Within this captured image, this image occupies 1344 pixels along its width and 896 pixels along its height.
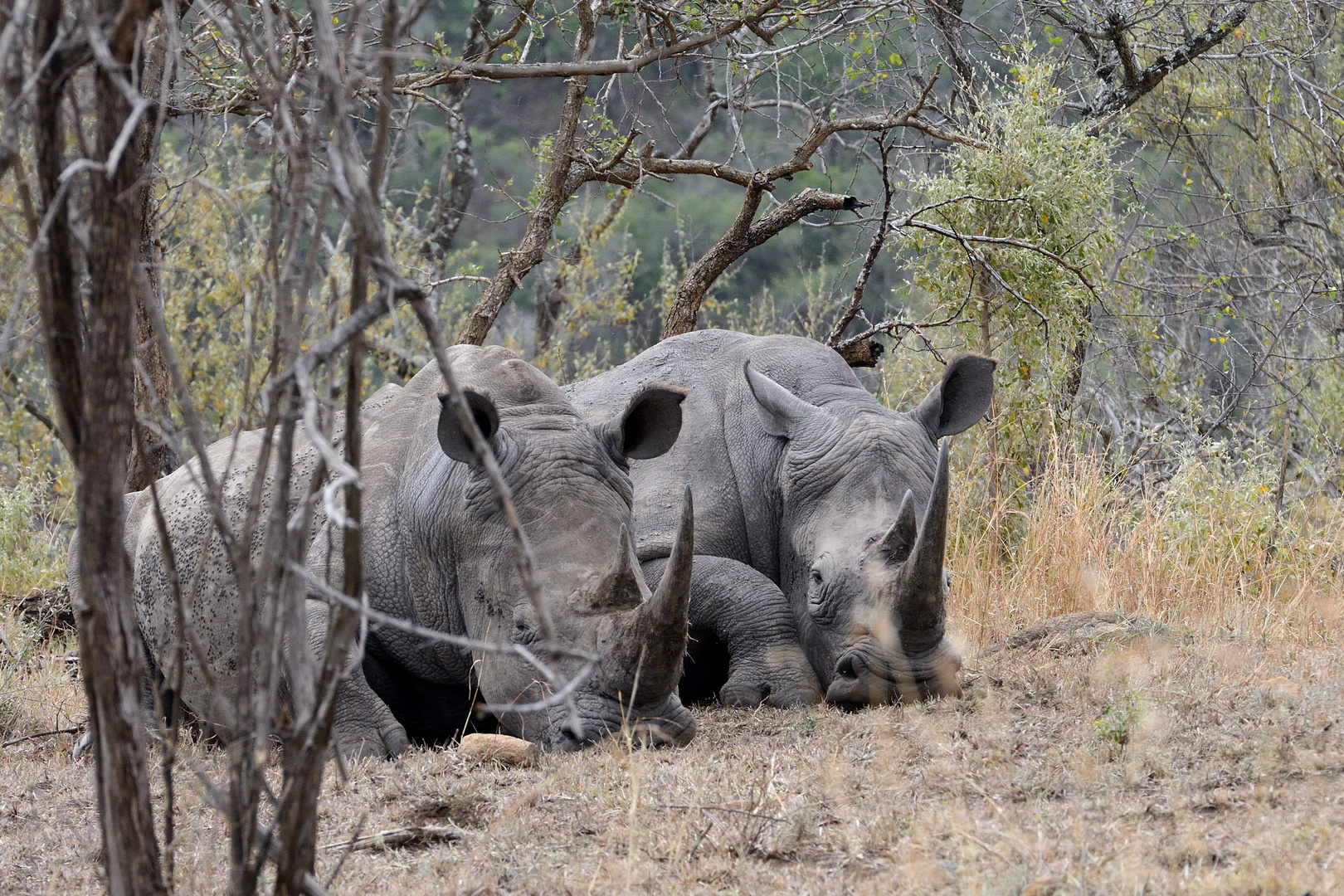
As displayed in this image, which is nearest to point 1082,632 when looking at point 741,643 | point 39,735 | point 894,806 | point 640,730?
point 741,643

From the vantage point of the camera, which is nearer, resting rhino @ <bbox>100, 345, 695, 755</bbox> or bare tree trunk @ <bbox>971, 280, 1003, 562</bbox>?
resting rhino @ <bbox>100, 345, 695, 755</bbox>

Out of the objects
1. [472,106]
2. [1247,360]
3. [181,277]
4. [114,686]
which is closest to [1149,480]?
[114,686]

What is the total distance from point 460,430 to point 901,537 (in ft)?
5.91

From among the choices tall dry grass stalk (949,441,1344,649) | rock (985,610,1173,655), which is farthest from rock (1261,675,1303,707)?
tall dry grass stalk (949,441,1344,649)

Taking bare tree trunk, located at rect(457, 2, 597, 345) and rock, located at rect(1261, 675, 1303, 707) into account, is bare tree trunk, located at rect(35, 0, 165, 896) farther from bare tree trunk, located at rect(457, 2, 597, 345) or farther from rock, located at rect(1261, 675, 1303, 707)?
bare tree trunk, located at rect(457, 2, 597, 345)

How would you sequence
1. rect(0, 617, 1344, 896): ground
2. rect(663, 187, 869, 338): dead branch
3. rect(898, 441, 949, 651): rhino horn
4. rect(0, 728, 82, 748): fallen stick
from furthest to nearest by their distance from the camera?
1. rect(663, 187, 869, 338): dead branch
2. rect(0, 728, 82, 748): fallen stick
3. rect(898, 441, 949, 651): rhino horn
4. rect(0, 617, 1344, 896): ground

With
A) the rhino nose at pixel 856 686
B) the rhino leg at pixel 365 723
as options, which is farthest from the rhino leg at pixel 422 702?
the rhino nose at pixel 856 686

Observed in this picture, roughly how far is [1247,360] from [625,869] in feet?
51.2

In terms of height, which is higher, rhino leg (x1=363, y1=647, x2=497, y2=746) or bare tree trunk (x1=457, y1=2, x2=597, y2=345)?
bare tree trunk (x1=457, y1=2, x2=597, y2=345)

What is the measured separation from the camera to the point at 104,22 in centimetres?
292

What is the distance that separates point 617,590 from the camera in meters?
5.26

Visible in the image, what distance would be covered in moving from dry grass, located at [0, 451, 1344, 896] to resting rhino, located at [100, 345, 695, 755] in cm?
33

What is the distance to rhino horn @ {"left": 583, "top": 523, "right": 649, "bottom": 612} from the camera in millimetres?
5223

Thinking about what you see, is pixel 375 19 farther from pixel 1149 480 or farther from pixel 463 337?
pixel 1149 480
